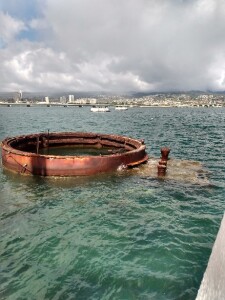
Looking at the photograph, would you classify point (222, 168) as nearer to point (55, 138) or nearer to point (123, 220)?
point (123, 220)

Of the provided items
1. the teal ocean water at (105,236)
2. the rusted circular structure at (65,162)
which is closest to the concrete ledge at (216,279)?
the teal ocean water at (105,236)

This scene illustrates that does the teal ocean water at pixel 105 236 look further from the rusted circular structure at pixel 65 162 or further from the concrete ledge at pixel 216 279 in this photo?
the concrete ledge at pixel 216 279

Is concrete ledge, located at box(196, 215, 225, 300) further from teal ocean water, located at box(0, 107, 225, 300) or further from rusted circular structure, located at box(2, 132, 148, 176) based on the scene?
rusted circular structure, located at box(2, 132, 148, 176)

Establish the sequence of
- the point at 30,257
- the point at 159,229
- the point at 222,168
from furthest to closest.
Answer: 1. the point at 222,168
2. the point at 159,229
3. the point at 30,257

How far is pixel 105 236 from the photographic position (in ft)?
38.4

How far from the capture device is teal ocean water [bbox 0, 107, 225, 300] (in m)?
8.73

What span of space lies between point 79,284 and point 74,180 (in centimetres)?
1042

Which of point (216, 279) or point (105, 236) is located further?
point (105, 236)

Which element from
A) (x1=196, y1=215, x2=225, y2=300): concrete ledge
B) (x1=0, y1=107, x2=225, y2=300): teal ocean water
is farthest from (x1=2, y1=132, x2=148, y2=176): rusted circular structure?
(x1=196, y1=215, x2=225, y2=300): concrete ledge

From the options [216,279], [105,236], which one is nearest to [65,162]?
[105,236]

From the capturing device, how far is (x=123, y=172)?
20.6 meters

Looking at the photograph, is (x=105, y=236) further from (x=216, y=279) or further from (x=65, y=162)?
(x=65, y=162)

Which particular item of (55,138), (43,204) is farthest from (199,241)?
(55,138)

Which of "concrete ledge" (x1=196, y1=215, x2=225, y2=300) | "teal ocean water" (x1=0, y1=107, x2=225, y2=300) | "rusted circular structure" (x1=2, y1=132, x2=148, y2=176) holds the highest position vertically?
"concrete ledge" (x1=196, y1=215, x2=225, y2=300)
